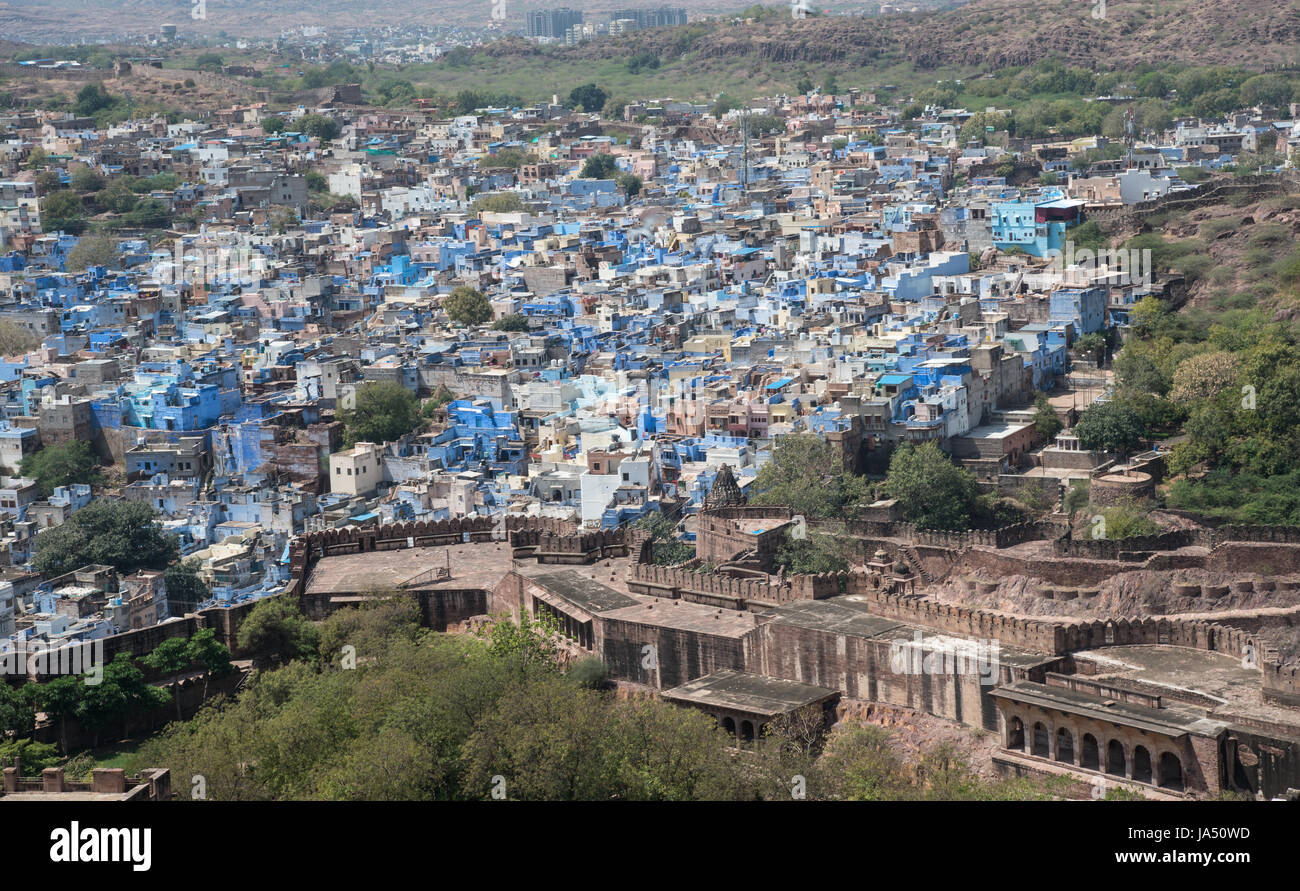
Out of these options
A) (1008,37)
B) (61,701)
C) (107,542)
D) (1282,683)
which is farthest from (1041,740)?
(1008,37)

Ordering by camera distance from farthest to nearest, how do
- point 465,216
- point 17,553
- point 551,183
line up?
point 551,183 → point 465,216 → point 17,553

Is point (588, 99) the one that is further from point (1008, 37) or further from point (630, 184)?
point (630, 184)

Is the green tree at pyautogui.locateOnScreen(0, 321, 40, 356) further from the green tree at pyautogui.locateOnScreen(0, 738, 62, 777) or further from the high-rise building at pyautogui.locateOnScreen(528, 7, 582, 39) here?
the high-rise building at pyautogui.locateOnScreen(528, 7, 582, 39)

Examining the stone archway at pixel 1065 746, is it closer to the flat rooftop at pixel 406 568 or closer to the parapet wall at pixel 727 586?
the parapet wall at pixel 727 586

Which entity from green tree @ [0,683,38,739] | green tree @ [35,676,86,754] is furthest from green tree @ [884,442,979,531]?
green tree @ [0,683,38,739]
